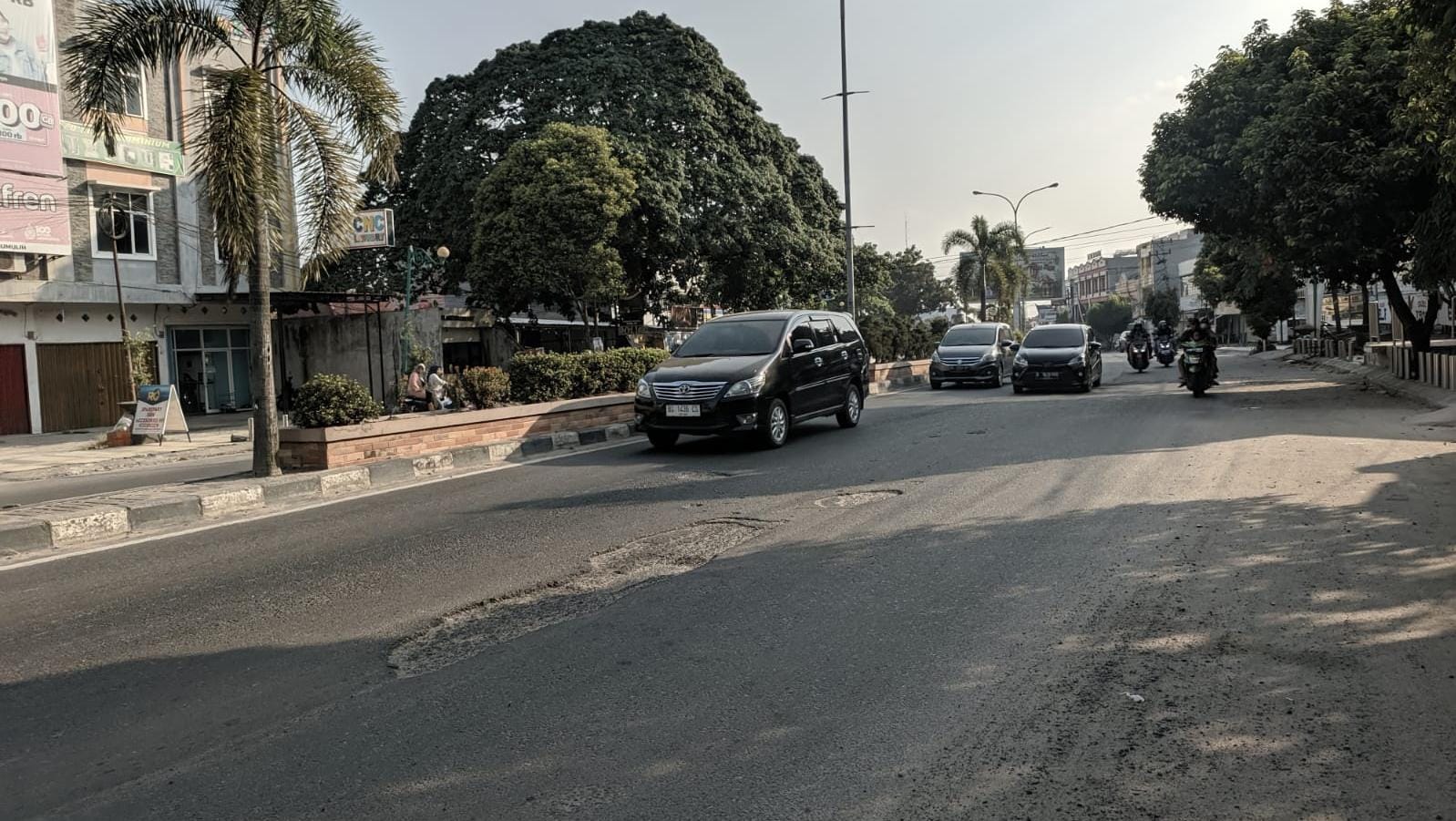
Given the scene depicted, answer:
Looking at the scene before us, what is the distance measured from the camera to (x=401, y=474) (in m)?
11.1

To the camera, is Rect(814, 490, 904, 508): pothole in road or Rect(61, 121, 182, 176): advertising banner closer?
Rect(814, 490, 904, 508): pothole in road

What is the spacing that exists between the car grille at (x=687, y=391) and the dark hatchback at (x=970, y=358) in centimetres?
1428

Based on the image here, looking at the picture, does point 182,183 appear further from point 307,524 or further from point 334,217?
point 307,524

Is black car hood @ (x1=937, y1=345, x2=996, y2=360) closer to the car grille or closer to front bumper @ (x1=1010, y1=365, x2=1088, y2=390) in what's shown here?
front bumper @ (x1=1010, y1=365, x2=1088, y2=390)

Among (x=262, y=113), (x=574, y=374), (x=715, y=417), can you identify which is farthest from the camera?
(x=574, y=374)

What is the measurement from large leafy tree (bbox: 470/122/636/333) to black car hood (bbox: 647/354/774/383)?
13.4m

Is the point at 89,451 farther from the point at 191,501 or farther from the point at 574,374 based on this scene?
the point at 191,501

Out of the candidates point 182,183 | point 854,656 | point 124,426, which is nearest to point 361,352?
point 182,183

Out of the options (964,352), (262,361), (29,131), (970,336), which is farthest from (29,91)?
(970,336)

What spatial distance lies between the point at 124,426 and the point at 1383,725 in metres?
22.0

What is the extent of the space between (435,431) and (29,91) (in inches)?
715

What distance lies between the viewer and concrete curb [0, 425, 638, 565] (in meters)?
7.90

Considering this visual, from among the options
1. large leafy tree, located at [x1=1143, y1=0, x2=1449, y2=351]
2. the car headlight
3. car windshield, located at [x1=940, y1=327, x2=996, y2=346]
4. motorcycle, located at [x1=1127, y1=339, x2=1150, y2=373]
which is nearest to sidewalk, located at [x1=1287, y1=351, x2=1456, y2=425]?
large leafy tree, located at [x1=1143, y1=0, x2=1449, y2=351]

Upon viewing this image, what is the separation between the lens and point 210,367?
98.1ft
